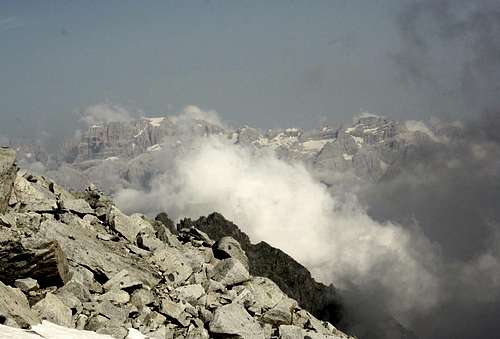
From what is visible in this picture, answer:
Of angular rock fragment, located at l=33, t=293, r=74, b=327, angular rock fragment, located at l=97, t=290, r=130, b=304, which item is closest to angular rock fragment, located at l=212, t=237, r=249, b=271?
angular rock fragment, located at l=97, t=290, r=130, b=304

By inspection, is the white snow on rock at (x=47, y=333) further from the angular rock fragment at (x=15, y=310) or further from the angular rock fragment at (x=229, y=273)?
the angular rock fragment at (x=229, y=273)

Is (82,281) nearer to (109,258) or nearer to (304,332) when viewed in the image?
(109,258)

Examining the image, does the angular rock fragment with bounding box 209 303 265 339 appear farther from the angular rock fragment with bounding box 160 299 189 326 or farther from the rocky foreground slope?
the angular rock fragment with bounding box 160 299 189 326

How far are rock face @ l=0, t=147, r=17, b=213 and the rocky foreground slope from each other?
8cm

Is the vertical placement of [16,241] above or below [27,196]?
below

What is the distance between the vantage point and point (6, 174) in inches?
1561

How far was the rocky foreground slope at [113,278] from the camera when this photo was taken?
32.1 m

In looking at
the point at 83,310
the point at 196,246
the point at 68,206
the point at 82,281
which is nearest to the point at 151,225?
the point at 196,246

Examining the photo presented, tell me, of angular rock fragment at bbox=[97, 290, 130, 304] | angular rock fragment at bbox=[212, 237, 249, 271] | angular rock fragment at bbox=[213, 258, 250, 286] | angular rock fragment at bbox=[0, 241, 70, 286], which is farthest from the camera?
angular rock fragment at bbox=[212, 237, 249, 271]

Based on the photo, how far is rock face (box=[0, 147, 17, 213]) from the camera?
39125mm

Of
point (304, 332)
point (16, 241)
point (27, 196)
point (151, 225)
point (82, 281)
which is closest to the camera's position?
point (16, 241)

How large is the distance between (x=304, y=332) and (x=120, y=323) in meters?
13.9

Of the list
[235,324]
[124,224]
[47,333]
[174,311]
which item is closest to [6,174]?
[124,224]

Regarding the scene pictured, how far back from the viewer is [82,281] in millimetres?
36062
